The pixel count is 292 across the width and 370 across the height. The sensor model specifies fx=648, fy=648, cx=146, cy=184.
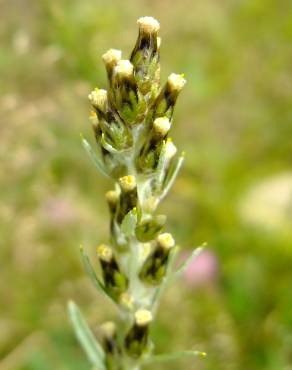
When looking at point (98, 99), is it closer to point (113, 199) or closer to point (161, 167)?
point (161, 167)

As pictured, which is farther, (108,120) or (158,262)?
(158,262)

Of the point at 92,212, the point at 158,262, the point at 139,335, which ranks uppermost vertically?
the point at 92,212

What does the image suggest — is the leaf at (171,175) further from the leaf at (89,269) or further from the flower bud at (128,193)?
the leaf at (89,269)

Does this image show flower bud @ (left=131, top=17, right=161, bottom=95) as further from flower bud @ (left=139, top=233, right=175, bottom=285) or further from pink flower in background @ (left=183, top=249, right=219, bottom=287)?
pink flower in background @ (left=183, top=249, right=219, bottom=287)

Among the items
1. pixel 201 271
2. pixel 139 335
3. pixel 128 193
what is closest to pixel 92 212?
pixel 201 271

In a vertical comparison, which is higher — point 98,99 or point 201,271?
point 201,271

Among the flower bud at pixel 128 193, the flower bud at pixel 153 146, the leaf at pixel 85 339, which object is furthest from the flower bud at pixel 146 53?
the leaf at pixel 85 339
